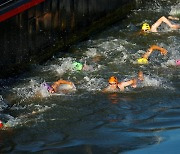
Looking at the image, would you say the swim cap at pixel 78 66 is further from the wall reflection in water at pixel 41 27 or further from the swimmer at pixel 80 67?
the wall reflection in water at pixel 41 27

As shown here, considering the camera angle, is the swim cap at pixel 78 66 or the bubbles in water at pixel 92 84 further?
the swim cap at pixel 78 66

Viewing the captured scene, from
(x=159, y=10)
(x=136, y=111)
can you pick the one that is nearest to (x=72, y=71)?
(x=136, y=111)

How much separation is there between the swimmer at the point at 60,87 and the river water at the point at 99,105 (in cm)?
16

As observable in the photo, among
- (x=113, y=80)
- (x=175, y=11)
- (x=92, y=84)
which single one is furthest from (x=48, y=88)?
(x=175, y=11)

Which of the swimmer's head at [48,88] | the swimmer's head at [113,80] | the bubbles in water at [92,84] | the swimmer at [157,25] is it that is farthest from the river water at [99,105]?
the swimmer at [157,25]

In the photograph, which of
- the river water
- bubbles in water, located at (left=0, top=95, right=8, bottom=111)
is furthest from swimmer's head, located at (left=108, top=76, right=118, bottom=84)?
bubbles in water, located at (left=0, top=95, right=8, bottom=111)

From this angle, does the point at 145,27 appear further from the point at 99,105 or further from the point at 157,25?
the point at 99,105

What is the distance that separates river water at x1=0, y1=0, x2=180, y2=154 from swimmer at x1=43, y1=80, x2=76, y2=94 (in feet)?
0.51

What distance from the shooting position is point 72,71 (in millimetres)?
16375

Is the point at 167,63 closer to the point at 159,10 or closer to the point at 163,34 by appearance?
the point at 163,34

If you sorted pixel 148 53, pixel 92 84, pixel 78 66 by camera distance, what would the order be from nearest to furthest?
pixel 92 84, pixel 78 66, pixel 148 53

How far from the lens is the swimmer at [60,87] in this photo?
48.6ft

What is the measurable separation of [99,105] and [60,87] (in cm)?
128

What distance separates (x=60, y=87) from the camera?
590 inches
